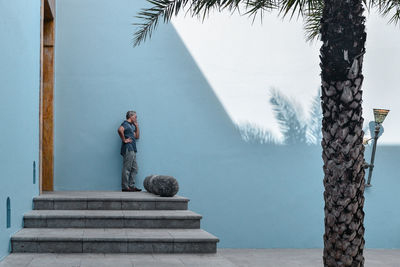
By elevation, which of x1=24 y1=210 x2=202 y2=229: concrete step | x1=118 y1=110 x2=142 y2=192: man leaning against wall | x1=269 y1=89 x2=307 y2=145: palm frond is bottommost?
x1=24 y1=210 x2=202 y2=229: concrete step

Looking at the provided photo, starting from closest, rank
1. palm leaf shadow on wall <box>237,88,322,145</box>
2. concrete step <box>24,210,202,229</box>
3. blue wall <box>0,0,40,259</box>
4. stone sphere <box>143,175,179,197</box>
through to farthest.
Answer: blue wall <box>0,0,40,259</box>, concrete step <box>24,210,202,229</box>, stone sphere <box>143,175,179,197</box>, palm leaf shadow on wall <box>237,88,322,145</box>

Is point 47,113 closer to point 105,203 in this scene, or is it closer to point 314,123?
point 105,203

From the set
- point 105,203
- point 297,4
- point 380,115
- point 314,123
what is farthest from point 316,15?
point 380,115

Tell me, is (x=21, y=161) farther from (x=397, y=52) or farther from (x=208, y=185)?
(x=397, y=52)

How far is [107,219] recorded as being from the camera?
7293mm

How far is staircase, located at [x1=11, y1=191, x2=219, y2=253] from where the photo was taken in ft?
21.4

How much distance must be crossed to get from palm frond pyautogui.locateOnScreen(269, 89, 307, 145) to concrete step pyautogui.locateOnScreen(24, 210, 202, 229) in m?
4.51

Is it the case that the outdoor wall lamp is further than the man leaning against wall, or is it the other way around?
the outdoor wall lamp

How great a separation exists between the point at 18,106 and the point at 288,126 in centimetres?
606

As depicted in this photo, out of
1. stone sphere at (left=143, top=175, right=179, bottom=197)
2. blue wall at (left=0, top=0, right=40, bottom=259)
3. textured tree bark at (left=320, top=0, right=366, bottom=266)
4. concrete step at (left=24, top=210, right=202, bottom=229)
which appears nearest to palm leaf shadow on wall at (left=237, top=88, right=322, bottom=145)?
stone sphere at (left=143, top=175, right=179, bottom=197)

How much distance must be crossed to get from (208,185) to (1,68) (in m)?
6.09

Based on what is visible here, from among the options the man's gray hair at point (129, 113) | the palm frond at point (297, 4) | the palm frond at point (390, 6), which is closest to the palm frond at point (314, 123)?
the palm frond at point (390, 6)

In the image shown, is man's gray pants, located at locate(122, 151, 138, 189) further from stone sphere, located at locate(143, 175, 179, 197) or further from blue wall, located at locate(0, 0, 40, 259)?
blue wall, located at locate(0, 0, 40, 259)

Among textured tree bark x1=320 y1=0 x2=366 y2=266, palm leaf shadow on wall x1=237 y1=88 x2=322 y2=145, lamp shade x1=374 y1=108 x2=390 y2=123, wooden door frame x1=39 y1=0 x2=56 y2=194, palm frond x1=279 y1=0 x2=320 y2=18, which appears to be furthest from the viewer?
lamp shade x1=374 y1=108 x2=390 y2=123
